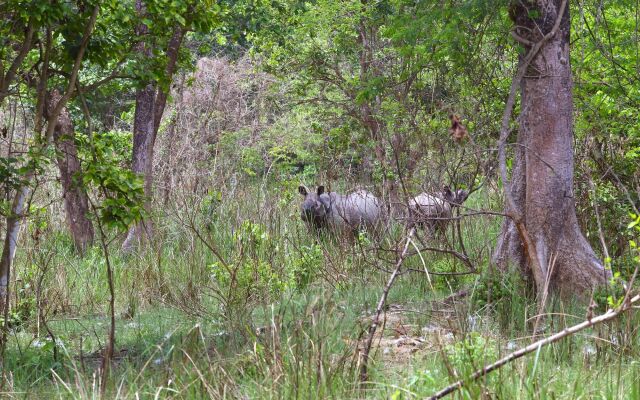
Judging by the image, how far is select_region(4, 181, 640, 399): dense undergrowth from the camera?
4684 millimetres

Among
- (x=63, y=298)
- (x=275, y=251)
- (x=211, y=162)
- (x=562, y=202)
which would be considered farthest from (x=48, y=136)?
(x=211, y=162)

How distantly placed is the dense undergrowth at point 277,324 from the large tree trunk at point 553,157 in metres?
0.40

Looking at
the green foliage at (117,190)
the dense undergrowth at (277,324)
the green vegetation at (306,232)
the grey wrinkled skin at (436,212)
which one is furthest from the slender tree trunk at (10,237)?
the grey wrinkled skin at (436,212)

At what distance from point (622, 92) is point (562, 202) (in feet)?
7.12

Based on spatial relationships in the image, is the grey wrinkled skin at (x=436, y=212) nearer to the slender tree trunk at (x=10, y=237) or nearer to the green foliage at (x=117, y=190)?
the green foliage at (x=117, y=190)

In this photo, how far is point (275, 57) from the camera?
14328 mm

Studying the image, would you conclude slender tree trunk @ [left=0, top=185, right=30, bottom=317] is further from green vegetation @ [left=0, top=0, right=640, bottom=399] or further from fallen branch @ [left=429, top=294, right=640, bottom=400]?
fallen branch @ [left=429, top=294, right=640, bottom=400]

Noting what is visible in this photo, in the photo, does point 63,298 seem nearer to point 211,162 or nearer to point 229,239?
point 229,239

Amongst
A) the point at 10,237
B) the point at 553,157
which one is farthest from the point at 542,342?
the point at 10,237

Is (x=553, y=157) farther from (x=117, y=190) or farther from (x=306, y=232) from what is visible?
(x=306, y=232)

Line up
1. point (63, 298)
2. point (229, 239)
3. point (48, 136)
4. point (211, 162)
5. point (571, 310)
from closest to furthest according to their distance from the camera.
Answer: point (48, 136) → point (571, 310) → point (63, 298) → point (229, 239) → point (211, 162)

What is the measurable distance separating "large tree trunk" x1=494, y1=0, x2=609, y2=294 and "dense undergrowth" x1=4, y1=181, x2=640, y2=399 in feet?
1.31

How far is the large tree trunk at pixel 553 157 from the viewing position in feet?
24.6

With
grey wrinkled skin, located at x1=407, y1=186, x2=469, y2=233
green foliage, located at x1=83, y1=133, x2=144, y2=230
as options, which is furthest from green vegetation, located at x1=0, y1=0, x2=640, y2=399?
grey wrinkled skin, located at x1=407, y1=186, x2=469, y2=233
